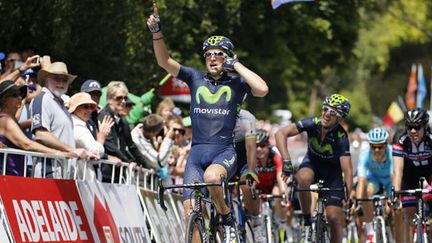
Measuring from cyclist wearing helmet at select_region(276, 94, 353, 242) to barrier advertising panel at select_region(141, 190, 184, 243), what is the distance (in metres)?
1.72

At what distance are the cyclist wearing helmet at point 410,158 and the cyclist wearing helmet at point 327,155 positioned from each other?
74 centimetres

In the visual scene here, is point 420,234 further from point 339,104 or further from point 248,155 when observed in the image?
point 248,155

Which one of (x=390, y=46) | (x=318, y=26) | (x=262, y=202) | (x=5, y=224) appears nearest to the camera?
(x=5, y=224)

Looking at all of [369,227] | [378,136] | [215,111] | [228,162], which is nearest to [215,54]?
[215,111]

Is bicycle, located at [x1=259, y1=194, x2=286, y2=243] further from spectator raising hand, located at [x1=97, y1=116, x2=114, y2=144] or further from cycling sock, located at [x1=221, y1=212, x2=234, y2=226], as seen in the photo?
cycling sock, located at [x1=221, y1=212, x2=234, y2=226]

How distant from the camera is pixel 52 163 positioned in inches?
448

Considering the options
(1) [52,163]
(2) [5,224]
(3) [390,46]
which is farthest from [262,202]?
(3) [390,46]

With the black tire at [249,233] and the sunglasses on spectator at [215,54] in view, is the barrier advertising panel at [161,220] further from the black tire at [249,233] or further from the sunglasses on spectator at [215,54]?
the sunglasses on spectator at [215,54]

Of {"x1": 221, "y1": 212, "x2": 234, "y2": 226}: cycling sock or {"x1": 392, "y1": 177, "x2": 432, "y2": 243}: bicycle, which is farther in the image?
{"x1": 392, "y1": 177, "x2": 432, "y2": 243}: bicycle

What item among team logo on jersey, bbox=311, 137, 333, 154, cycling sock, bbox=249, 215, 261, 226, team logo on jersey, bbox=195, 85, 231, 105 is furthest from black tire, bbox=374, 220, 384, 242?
team logo on jersey, bbox=195, 85, 231, 105

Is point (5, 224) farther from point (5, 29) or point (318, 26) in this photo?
point (318, 26)

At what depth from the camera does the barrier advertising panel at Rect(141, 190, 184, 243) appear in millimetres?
14148

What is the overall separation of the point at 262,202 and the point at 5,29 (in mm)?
4736

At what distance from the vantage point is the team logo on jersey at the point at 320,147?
47.4 feet
